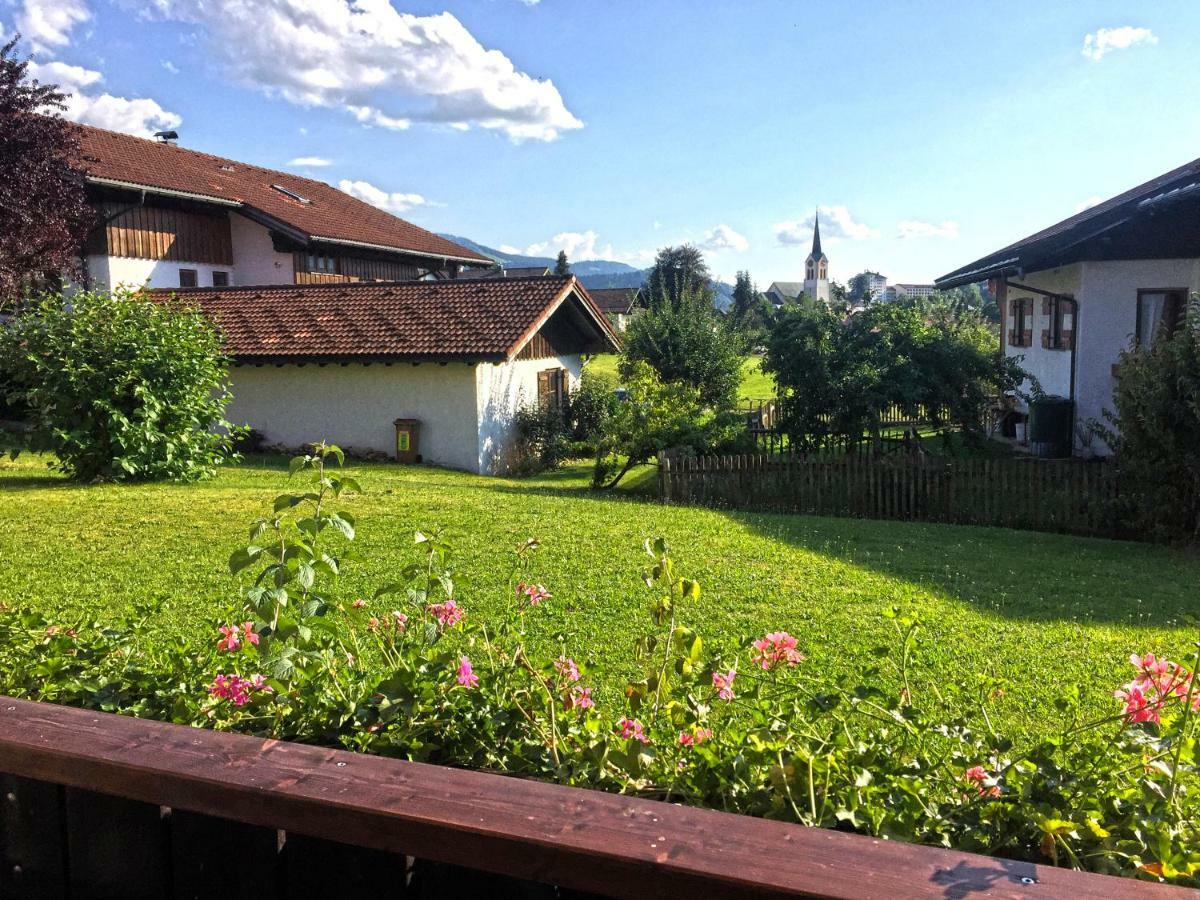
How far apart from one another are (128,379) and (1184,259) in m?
17.2

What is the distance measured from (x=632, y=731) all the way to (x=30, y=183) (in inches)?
843

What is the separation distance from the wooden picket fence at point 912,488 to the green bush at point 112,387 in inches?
280

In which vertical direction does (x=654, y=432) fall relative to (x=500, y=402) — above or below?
below

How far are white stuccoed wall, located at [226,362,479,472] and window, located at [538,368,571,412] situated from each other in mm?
2727

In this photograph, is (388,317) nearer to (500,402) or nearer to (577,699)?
(500,402)

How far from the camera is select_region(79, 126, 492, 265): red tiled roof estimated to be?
27.6 metres

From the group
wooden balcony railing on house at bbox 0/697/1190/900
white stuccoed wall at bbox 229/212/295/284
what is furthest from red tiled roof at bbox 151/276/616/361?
wooden balcony railing on house at bbox 0/697/1190/900

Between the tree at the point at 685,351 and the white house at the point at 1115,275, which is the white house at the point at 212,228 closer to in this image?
the tree at the point at 685,351

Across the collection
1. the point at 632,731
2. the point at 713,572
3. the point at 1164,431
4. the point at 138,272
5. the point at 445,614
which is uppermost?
the point at 138,272

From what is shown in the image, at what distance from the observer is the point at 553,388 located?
22.4 metres

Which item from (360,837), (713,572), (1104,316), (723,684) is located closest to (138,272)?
(713,572)

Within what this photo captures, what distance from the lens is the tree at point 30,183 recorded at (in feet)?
63.0

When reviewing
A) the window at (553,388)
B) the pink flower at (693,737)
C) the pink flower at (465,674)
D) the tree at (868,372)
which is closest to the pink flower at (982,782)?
the pink flower at (693,737)

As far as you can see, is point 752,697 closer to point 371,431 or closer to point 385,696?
point 385,696
